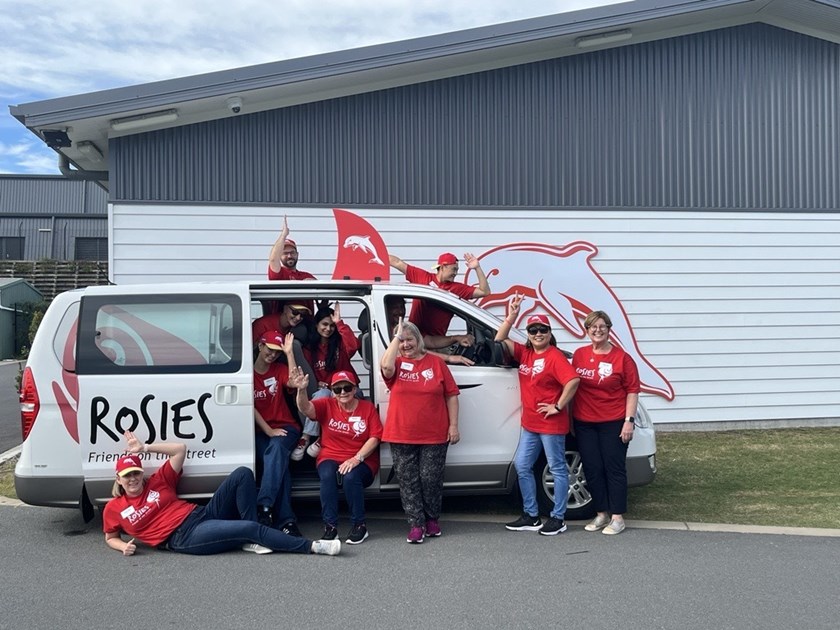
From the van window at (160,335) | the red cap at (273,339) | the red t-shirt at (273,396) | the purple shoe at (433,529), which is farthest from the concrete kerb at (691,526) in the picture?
the van window at (160,335)

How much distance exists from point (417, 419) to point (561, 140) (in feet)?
19.8

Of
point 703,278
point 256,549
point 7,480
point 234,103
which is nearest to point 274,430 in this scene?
point 256,549

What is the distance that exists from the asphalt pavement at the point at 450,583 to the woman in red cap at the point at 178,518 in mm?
93

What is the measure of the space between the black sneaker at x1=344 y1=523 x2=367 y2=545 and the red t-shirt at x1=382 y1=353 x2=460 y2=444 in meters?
0.65

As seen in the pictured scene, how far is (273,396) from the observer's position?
5.98 m

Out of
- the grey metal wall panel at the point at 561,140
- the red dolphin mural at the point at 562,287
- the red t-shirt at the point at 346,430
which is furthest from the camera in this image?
the red dolphin mural at the point at 562,287

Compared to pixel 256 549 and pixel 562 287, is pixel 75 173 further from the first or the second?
pixel 256 549

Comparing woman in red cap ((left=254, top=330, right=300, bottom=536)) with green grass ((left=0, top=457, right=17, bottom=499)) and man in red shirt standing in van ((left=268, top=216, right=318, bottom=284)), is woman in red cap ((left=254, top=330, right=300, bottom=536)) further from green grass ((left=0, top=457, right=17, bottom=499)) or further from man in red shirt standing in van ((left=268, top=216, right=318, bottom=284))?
green grass ((left=0, top=457, right=17, bottom=499))

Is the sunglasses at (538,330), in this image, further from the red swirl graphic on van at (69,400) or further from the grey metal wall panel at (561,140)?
the grey metal wall panel at (561,140)

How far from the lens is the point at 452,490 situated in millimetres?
6102

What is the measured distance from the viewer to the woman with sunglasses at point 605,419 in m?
5.89

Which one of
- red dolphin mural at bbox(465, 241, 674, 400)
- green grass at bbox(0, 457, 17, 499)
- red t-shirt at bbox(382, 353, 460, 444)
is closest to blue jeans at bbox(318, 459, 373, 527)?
red t-shirt at bbox(382, 353, 460, 444)

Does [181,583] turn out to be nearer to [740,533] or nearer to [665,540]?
[665,540]

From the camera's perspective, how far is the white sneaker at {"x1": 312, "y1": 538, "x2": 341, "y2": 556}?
533 centimetres
